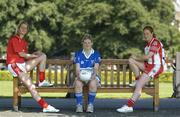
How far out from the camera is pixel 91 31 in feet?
161

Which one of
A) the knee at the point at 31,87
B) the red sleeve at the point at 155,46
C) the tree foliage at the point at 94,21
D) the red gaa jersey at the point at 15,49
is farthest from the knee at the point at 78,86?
the tree foliage at the point at 94,21

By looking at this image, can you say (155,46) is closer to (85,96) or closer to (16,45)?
(85,96)

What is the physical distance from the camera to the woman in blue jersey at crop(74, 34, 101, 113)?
366 inches

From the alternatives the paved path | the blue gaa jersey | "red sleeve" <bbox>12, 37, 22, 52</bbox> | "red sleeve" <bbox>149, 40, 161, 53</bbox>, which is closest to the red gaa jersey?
"red sleeve" <bbox>12, 37, 22, 52</bbox>

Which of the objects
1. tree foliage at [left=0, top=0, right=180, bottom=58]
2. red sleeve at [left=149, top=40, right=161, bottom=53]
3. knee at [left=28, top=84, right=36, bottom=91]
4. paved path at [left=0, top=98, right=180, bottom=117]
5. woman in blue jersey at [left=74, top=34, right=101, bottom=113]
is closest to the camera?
paved path at [left=0, top=98, right=180, bottom=117]

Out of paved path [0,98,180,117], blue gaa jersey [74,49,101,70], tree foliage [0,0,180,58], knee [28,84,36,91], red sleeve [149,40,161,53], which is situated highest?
tree foliage [0,0,180,58]

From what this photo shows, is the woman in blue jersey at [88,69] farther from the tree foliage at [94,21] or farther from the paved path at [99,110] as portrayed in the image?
the tree foliage at [94,21]

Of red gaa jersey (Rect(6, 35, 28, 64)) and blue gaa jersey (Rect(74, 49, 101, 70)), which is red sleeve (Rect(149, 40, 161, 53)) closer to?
blue gaa jersey (Rect(74, 49, 101, 70))

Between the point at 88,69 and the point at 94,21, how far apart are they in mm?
38587

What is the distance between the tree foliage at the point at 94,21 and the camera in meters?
47.1

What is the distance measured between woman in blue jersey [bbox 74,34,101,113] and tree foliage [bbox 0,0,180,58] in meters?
37.2

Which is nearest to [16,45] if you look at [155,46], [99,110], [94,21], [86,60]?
[86,60]

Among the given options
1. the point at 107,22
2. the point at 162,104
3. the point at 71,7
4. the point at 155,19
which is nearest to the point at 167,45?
the point at 155,19

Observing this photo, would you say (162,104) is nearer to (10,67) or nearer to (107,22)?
(10,67)
